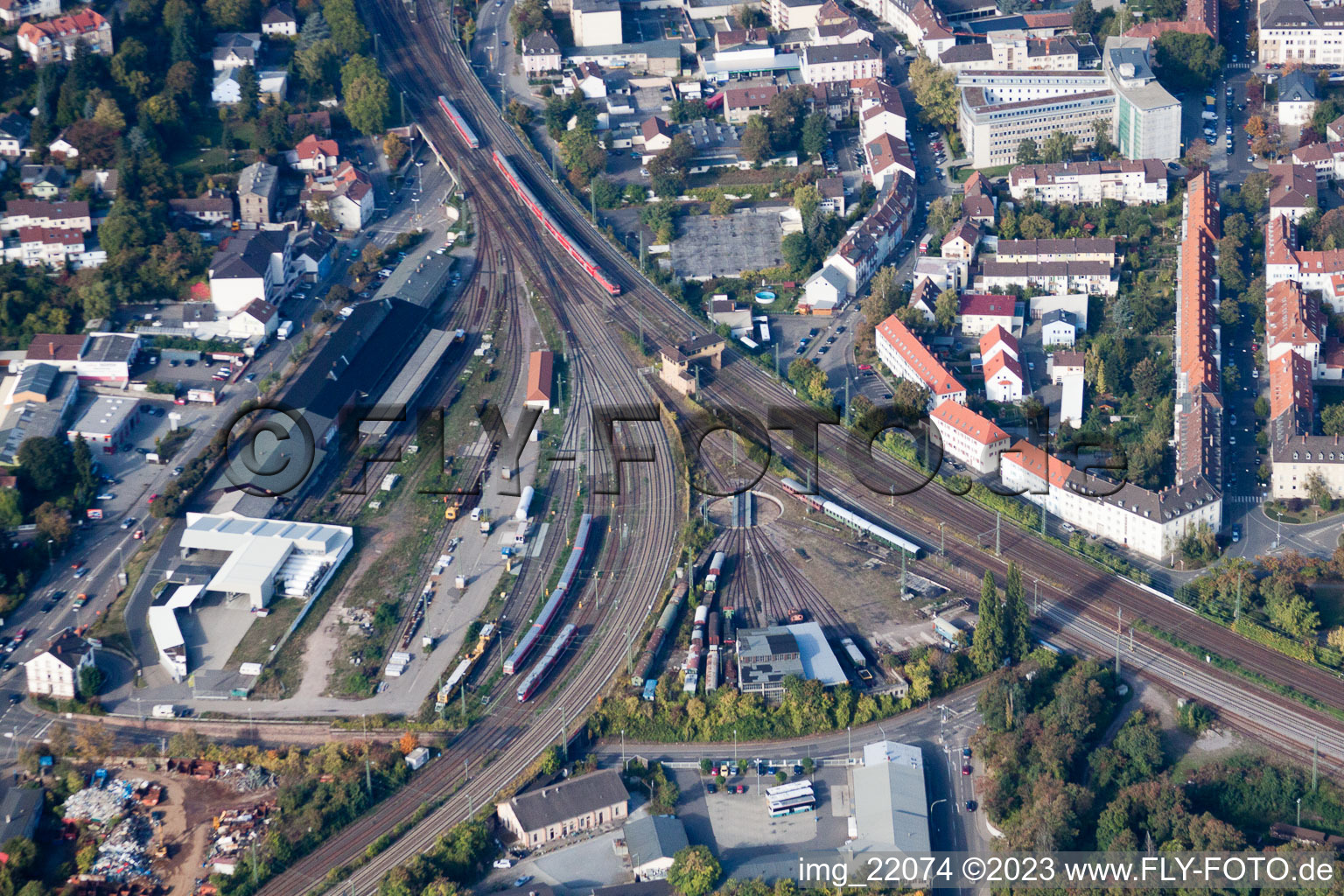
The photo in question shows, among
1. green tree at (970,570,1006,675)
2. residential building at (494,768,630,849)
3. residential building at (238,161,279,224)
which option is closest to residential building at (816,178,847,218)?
residential building at (238,161,279,224)

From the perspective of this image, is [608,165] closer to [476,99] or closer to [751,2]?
[476,99]

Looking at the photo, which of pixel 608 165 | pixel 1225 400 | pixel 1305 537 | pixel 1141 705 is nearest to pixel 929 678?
pixel 1141 705

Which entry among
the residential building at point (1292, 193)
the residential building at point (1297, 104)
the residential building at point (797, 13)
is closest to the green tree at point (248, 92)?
the residential building at point (797, 13)

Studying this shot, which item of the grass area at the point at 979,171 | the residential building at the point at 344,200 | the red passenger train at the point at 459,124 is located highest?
the red passenger train at the point at 459,124

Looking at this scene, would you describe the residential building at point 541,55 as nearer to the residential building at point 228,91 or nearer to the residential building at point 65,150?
the residential building at point 228,91

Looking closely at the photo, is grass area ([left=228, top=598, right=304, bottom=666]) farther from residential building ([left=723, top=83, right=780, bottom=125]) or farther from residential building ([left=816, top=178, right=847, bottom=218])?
residential building ([left=723, top=83, right=780, bottom=125])

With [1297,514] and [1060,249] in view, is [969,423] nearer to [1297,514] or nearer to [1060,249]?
[1297,514]
